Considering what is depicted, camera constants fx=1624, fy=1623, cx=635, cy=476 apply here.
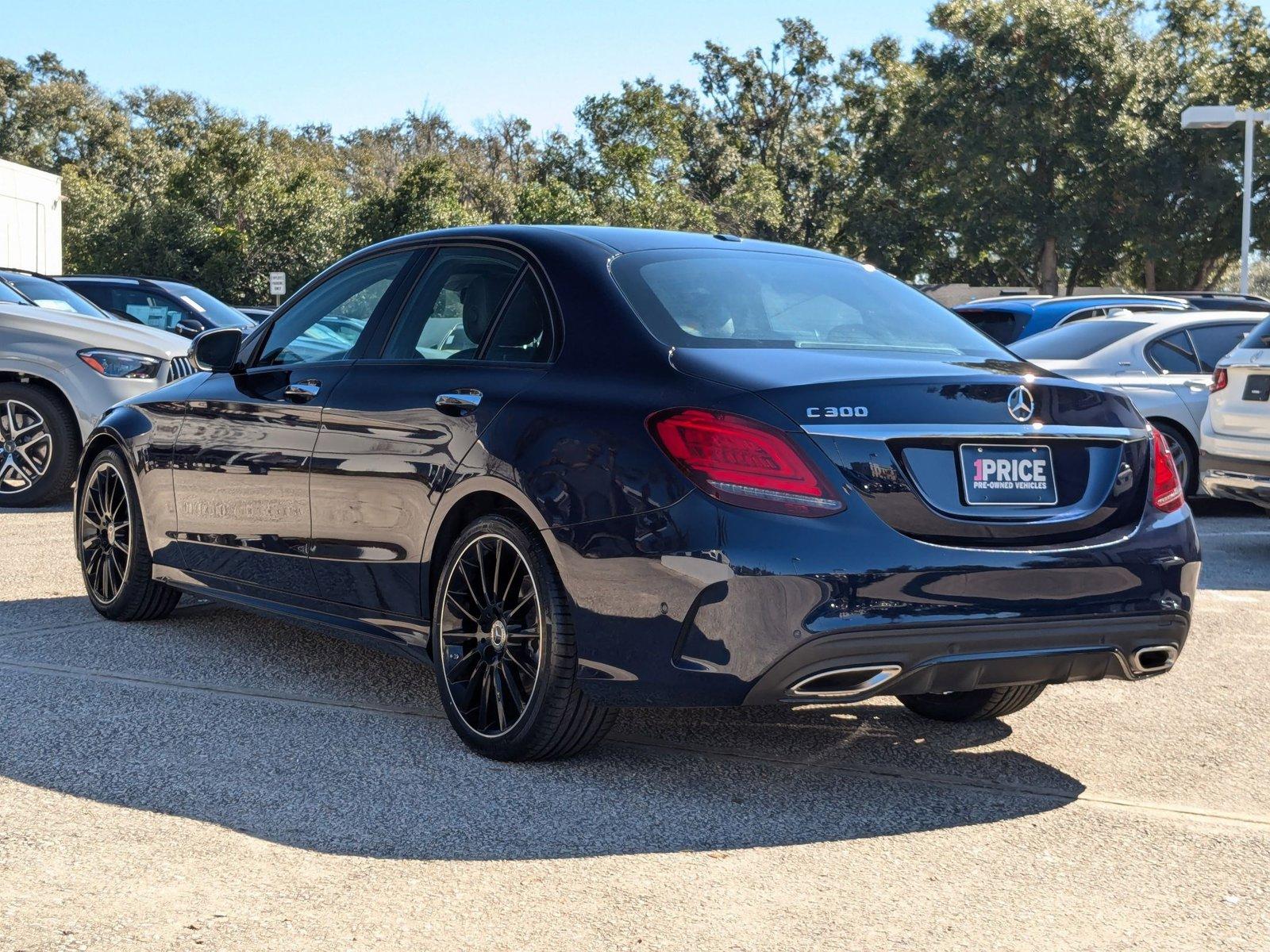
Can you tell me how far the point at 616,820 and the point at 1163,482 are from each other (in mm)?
1846

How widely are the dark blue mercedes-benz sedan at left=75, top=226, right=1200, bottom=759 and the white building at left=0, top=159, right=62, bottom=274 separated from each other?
35.1 metres

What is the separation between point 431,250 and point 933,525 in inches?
84.5

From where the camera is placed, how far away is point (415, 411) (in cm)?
498

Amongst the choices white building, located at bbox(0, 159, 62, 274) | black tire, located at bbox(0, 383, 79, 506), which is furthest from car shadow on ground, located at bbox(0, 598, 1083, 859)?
white building, located at bbox(0, 159, 62, 274)

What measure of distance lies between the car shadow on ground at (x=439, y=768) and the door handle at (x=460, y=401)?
1011 mm

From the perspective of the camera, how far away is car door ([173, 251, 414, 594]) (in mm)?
5539

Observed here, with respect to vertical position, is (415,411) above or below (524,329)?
below

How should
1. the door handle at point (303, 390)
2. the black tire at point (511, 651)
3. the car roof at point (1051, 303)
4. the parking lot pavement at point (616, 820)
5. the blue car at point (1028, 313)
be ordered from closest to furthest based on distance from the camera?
the parking lot pavement at point (616, 820) < the black tire at point (511, 651) < the door handle at point (303, 390) < the blue car at point (1028, 313) < the car roof at point (1051, 303)

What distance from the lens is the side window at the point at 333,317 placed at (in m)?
5.62

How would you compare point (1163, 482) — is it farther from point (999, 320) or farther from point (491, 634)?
point (999, 320)

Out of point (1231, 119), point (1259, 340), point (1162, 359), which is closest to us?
point (1259, 340)

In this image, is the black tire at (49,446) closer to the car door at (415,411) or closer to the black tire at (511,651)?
the car door at (415,411)

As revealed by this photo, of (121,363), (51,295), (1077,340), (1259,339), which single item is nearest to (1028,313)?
(1077,340)

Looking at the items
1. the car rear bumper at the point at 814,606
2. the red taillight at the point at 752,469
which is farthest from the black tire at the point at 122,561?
the red taillight at the point at 752,469
